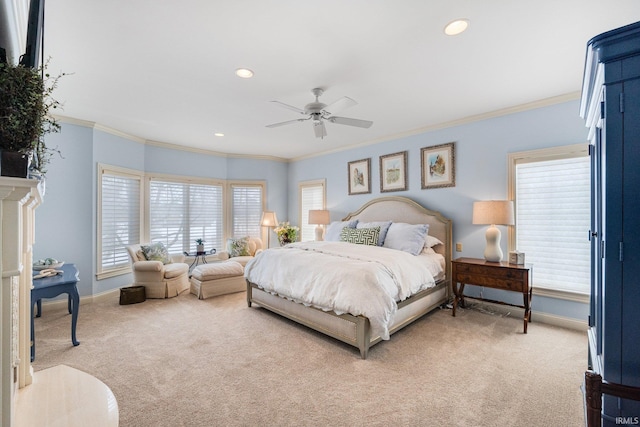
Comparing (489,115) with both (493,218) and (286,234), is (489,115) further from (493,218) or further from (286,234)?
(286,234)

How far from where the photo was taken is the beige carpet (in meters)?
1.96

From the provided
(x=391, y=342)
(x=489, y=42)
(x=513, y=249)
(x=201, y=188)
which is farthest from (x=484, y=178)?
(x=201, y=188)

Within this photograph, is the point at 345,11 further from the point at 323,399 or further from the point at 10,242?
the point at 323,399

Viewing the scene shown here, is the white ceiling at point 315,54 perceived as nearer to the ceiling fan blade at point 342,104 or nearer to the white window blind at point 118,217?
the ceiling fan blade at point 342,104

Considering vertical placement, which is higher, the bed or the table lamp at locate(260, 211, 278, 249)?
the table lamp at locate(260, 211, 278, 249)

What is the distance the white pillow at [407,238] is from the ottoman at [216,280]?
2.60 m

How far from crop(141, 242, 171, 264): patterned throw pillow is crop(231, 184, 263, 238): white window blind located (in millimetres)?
1720

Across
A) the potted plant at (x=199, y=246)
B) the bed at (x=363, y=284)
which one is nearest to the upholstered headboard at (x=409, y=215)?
the bed at (x=363, y=284)

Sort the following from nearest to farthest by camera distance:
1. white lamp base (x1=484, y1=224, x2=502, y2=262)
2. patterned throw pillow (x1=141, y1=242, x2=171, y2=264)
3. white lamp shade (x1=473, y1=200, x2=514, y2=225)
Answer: white lamp shade (x1=473, y1=200, x2=514, y2=225)
white lamp base (x1=484, y1=224, x2=502, y2=262)
patterned throw pillow (x1=141, y1=242, x2=171, y2=264)

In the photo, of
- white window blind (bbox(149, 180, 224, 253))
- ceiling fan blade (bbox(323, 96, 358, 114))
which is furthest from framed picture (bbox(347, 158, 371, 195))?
white window blind (bbox(149, 180, 224, 253))

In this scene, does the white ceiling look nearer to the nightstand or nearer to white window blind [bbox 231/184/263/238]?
the nightstand

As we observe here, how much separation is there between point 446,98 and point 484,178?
4.29 ft

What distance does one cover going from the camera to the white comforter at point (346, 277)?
8.87ft

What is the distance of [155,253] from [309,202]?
323cm
